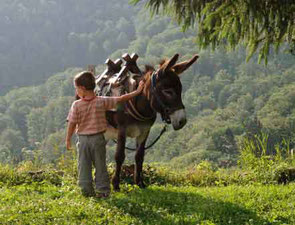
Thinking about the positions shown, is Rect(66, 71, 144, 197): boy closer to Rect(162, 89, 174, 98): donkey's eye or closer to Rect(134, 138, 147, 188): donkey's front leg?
Rect(162, 89, 174, 98): donkey's eye

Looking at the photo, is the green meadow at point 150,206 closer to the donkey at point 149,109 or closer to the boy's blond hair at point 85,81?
the donkey at point 149,109

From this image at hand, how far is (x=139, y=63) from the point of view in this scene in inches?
2023

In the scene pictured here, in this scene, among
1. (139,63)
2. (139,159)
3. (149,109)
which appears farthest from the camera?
(139,63)

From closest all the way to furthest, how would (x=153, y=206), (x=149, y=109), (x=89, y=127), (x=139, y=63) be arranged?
1. (x=153, y=206)
2. (x=89, y=127)
3. (x=149, y=109)
4. (x=139, y=63)

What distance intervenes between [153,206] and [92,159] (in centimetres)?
103

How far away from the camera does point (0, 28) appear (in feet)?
468

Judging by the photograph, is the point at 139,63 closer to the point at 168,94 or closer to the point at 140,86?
the point at 140,86

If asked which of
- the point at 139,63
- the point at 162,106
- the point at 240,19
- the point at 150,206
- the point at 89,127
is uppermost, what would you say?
the point at 240,19

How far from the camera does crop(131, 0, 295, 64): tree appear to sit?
623cm

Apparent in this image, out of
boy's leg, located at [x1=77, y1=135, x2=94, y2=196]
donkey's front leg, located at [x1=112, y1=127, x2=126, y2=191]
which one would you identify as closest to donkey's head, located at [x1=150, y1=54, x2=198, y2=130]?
donkey's front leg, located at [x1=112, y1=127, x2=126, y2=191]

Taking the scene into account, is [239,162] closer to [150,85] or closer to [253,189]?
[253,189]

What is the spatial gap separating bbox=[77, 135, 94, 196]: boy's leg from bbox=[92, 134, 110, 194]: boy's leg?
9cm

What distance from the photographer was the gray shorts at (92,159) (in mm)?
5410

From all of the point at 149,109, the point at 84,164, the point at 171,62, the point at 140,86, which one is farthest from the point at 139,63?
the point at 84,164
